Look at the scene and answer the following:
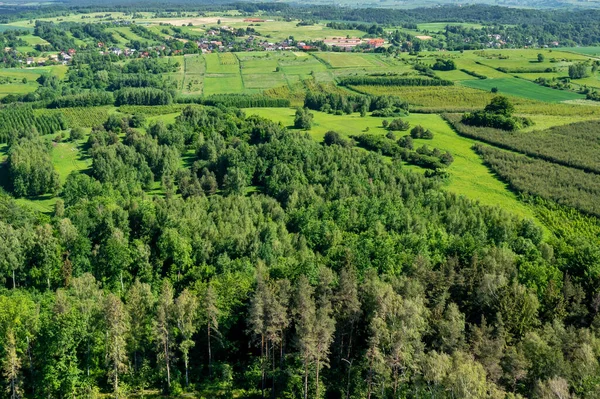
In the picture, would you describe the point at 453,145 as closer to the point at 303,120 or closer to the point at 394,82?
the point at 303,120

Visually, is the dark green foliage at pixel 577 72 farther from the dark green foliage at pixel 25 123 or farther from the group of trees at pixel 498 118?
the dark green foliage at pixel 25 123

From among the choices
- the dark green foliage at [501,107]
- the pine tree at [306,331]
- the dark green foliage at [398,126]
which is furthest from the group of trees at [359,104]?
the pine tree at [306,331]

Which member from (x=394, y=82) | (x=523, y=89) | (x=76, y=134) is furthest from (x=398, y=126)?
(x=76, y=134)

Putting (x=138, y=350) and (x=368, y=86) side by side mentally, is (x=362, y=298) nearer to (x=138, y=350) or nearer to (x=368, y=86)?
(x=138, y=350)

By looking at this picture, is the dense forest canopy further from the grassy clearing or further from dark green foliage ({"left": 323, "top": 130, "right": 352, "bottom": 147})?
the grassy clearing

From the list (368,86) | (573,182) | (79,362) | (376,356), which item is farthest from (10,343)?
(368,86)

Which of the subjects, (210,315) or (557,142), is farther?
(557,142)
